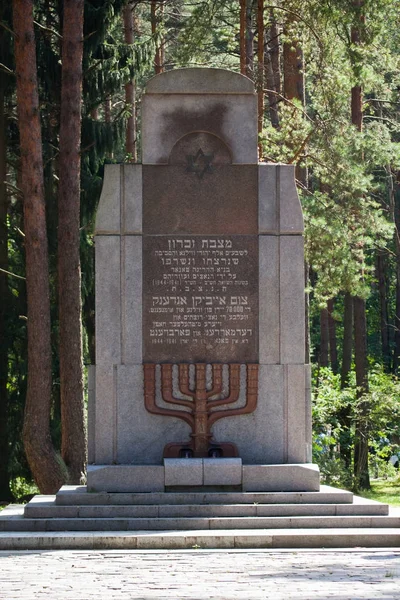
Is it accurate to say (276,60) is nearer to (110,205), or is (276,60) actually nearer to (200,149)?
(200,149)

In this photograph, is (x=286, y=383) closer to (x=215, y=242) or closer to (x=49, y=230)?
(x=215, y=242)

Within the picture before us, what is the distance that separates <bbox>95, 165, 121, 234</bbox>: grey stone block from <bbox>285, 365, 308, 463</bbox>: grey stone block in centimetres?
229

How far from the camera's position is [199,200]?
11781 millimetres

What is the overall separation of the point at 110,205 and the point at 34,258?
5.25m

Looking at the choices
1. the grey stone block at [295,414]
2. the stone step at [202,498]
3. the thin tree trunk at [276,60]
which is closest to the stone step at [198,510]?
the stone step at [202,498]

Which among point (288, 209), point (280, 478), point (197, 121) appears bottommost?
point (280, 478)

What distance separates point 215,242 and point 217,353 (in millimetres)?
1126

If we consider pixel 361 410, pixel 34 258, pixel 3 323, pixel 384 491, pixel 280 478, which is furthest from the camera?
pixel 361 410

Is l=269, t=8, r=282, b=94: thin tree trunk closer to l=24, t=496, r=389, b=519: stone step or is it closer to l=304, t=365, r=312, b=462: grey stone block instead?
l=304, t=365, r=312, b=462: grey stone block

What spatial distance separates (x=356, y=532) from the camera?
9.89 m

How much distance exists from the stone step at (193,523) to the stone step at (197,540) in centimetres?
26

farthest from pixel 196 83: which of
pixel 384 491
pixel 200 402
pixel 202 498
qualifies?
pixel 384 491

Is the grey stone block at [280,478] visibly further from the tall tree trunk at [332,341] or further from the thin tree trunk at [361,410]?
the tall tree trunk at [332,341]

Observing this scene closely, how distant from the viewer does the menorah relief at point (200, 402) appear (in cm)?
1155
